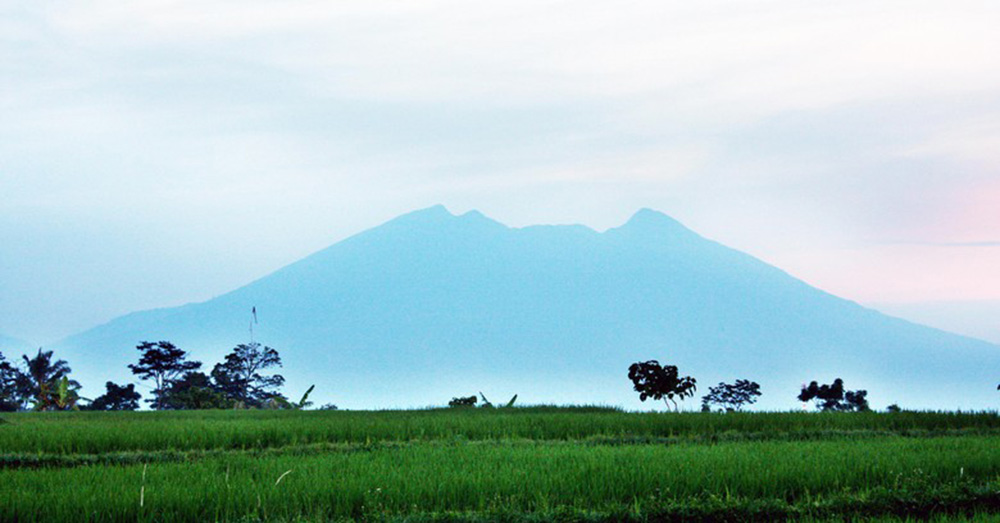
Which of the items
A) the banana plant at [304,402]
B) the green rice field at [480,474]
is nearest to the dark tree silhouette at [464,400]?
the banana plant at [304,402]

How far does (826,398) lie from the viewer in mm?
31969

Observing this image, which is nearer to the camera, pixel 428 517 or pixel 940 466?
pixel 428 517

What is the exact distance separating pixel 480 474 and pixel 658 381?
1233cm

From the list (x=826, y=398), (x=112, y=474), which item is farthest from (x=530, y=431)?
(x=826, y=398)

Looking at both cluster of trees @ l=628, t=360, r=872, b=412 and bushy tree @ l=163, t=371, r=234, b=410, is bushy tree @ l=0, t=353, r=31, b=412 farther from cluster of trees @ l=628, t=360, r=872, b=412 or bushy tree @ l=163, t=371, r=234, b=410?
cluster of trees @ l=628, t=360, r=872, b=412

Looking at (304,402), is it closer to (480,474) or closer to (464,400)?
(464,400)

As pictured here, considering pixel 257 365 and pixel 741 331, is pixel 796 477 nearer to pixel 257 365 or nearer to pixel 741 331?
pixel 257 365

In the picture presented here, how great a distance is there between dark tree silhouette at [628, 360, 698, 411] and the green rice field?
5419 mm

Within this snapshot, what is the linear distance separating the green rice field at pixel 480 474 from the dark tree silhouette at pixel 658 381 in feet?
17.8

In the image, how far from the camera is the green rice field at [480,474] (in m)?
8.12

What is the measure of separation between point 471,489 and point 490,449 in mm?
3529

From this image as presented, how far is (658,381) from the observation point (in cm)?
2078

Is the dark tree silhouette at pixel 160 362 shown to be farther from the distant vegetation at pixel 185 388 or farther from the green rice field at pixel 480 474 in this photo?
the green rice field at pixel 480 474

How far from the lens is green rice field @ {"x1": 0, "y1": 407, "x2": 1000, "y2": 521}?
8.12 meters
